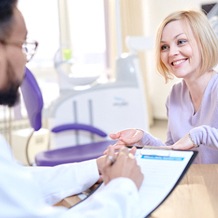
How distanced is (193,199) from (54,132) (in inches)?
62.2

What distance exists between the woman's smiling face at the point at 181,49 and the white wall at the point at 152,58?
3061 mm

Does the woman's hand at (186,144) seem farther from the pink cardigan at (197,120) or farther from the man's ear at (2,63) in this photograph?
the man's ear at (2,63)

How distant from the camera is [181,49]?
1410 millimetres

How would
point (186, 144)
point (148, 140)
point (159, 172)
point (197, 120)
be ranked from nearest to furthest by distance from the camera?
point (159, 172) < point (186, 144) < point (148, 140) < point (197, 120)

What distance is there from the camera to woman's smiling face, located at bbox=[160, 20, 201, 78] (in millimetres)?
1402

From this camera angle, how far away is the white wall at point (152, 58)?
4.55 m

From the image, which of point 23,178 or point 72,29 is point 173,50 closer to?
point 23,178

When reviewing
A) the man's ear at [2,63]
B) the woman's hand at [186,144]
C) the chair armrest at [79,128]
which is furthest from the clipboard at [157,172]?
the chair armrest at [79,128]

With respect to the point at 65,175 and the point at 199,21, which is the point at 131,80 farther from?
the point at 65,175

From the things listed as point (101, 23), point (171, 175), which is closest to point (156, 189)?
point (171, 175)

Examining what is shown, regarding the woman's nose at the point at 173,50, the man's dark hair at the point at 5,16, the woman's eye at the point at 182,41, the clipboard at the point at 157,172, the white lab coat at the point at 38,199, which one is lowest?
the clipboard at the point at 157,172

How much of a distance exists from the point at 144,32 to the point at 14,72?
13.7 ft

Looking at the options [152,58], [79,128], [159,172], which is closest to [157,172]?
[159,172]

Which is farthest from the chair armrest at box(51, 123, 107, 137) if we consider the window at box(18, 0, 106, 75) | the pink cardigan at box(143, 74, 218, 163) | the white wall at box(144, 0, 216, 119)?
the white wall at box(144, 0, 216, 119)
